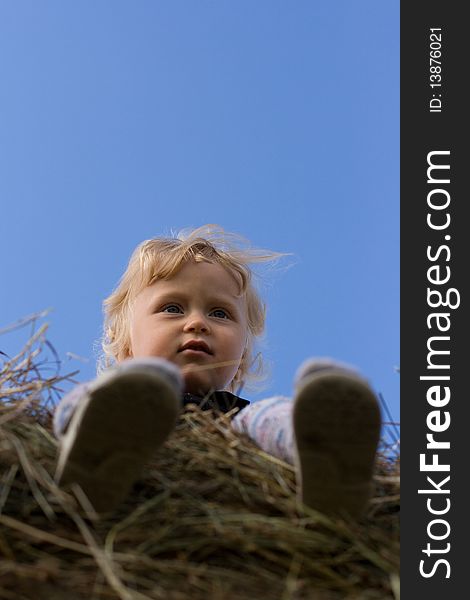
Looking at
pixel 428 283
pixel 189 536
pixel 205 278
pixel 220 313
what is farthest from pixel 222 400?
pixel 189 536

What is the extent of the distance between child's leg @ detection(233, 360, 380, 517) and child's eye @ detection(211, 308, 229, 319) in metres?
A: 1.57

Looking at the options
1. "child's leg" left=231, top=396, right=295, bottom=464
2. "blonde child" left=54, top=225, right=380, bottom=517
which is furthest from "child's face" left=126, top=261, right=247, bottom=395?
"blonde child" left=54, top=225, right=380, bottom=517

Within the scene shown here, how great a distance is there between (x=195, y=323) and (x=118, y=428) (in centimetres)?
147

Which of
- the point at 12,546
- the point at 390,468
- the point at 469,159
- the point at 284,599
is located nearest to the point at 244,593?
the point at 284,599

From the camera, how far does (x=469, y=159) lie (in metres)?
2.24

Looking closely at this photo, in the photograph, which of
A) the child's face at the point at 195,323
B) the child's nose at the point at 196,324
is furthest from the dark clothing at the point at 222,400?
the child's nose at the point at 196,324

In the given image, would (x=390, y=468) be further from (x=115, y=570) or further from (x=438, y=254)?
(x=115, y=570)

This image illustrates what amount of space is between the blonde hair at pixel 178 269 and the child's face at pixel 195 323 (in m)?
0.06

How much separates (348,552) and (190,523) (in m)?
0.27

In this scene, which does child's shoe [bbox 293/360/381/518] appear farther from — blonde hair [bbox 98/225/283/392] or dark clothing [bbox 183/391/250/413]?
blonde hair [bbox 98/225/283/392]

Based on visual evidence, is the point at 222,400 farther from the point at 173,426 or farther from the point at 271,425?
the point at 173,426

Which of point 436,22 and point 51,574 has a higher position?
point 436,22

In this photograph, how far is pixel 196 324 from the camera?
2842 mm

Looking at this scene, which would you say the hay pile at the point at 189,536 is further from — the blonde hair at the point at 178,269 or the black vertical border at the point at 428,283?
the blonde hair at the point at 178,269
